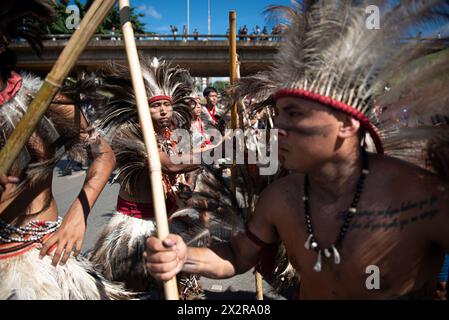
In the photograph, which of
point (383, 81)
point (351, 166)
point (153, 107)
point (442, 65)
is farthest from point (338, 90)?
point (153, 107)

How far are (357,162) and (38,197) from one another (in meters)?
1.80

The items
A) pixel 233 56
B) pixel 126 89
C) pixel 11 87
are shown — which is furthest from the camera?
pixel 126 89

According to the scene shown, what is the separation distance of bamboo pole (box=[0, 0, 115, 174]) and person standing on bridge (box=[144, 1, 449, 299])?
2.17 feet

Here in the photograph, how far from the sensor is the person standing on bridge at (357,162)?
4.46 ft

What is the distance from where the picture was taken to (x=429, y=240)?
52.5 inches

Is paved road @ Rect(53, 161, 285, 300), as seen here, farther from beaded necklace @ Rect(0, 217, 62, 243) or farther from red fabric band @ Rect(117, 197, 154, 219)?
beaded necklace @ Rect(0, 217, 62, 243)

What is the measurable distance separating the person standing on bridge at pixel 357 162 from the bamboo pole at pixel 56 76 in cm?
66

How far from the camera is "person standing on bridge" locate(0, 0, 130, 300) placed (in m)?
1.81

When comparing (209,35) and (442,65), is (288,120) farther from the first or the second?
(209,35)

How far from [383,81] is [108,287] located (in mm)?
1984

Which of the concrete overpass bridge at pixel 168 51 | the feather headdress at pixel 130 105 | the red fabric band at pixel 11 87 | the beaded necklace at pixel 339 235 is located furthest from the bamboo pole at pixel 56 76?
the concrete overpass bridge at pixel 168 51

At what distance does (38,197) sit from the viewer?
2.04 meters

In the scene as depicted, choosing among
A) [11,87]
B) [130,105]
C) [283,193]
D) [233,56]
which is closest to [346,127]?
[283,193]

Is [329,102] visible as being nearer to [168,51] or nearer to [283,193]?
[283,193]
